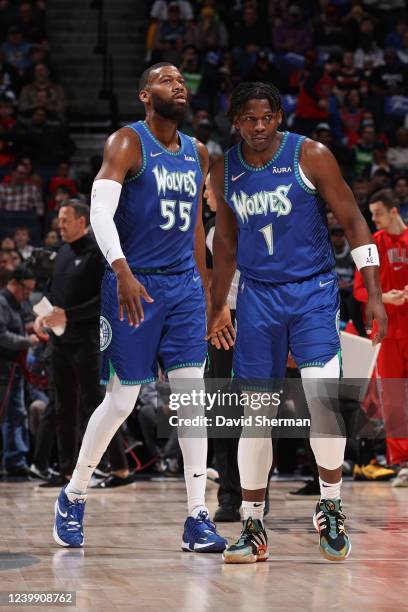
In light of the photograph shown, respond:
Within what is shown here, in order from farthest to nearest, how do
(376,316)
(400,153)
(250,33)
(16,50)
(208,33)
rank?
(250,33)
(208,33)
(16,50)
(400,153)
(376,316)

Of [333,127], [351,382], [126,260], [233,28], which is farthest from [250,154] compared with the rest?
[233,28]

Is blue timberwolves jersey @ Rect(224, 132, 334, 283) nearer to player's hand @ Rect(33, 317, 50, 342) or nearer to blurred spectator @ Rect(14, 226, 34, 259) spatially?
player's hand @ Rect(33, 317, 50, 342)

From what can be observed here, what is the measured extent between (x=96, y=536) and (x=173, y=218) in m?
1.52

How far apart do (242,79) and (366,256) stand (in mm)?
10376

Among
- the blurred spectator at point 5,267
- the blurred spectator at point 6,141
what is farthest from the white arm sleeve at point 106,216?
the blurred spectator at point 6,141

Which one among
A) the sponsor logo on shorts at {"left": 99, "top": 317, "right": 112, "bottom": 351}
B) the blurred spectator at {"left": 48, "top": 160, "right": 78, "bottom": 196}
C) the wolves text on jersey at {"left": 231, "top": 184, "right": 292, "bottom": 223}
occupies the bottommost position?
the blurred spectator at {"left": 48, "top": 160, "right": 78, "bottom": 196}

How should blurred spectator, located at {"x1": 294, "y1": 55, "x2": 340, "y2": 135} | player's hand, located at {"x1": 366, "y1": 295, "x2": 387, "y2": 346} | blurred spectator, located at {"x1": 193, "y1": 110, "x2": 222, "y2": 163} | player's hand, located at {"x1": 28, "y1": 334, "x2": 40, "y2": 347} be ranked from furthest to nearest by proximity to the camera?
blurred spectator, located at {"x1": 294, "y1": 55, "x2": 340, "y2": 135}
blurred spectator, located at {"x1": 193, "y1": 110, "x2": 222, "y2": 163}
player's hand, located at {"x1": 28, "y1": 334, "x2": 40, "y2": 347}
player's hand, located at {"x1": 366, "y1": 295, "x2": 387, "y2": 346}

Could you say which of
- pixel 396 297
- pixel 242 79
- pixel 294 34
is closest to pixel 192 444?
pixel 396 297

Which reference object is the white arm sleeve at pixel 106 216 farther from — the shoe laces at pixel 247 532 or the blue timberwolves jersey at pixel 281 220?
the shoe laces at pixel 247 532

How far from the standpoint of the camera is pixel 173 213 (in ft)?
16.0

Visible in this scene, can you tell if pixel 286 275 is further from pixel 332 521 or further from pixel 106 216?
pixel 332 521

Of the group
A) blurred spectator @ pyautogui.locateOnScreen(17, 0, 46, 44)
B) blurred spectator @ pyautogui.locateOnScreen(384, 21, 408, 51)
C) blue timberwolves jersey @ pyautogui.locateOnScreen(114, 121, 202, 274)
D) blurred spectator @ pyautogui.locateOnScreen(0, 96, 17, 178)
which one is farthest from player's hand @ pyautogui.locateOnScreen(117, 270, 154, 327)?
blurred spectator @ pyautogui.locateOnScreen(384, 21, 408, 51)

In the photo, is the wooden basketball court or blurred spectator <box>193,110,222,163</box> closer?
the wooden basketball court

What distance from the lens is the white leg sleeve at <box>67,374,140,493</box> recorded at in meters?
4.86
